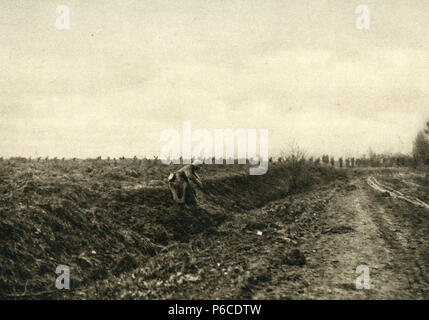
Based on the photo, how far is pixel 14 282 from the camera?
5.50m

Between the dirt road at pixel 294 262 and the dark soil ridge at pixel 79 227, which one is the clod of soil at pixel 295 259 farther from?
the dark soil ridge at pixel 79 227

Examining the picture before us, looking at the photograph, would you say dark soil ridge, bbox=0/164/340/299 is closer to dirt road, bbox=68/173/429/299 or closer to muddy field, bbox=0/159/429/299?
muddy field, bbox=0/159/429/299

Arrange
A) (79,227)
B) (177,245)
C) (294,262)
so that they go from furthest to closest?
(177,245) < (79,227) < (294,262)

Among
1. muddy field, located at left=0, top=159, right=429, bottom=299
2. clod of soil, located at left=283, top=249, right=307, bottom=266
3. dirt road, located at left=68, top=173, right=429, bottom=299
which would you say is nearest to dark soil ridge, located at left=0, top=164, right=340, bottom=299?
muddy field, located at left=0, top=159, right=429, bottom=299

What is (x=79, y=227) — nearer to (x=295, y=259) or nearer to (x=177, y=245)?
(x=177, y=245)

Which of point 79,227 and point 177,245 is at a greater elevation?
point 79,227

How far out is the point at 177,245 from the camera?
8188mm

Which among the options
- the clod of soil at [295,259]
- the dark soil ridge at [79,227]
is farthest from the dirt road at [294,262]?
the dark soil ridge at [79,227]

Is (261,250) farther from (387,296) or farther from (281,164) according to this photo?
(281,164)

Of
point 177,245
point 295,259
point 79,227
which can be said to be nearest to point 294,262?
point 295,259

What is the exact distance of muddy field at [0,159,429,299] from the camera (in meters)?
5.66

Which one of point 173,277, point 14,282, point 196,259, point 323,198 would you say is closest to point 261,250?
point 196,259

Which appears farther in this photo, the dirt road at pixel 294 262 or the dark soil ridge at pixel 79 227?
the dark soil ridge at pixel 79 227

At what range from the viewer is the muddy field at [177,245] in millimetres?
5664
